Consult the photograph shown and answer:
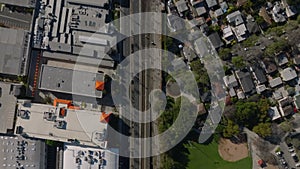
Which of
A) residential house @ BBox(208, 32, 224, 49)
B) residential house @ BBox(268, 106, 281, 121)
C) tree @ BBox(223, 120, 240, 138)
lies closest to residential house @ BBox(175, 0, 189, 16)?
residential house @ BBox(208, 32, 224, 49)

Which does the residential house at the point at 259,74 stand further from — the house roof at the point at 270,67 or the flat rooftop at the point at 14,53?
the flat rooftop at the point at 14,53

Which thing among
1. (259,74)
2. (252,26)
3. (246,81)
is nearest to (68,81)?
(246,81)

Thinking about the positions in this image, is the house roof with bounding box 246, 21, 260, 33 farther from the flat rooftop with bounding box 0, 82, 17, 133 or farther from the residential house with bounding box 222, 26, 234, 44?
the flat rooftop with bounding box 0, 82, 17, 133

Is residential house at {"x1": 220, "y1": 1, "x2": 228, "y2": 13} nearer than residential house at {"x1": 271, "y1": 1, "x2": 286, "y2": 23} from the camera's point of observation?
No

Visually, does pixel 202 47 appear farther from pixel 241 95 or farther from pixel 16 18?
pixel 16 18

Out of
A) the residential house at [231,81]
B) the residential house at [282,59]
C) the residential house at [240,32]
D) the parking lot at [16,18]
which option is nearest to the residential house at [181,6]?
the residential house at [240,32]

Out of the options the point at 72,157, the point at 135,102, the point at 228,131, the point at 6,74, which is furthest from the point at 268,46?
the point at 6,74

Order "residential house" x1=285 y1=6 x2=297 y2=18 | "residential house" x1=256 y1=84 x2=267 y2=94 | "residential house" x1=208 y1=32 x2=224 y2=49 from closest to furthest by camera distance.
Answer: "residential house" x1=285 y1=6 x2=297 y2=18
"residential house" x1=256 y1=84 x2=267 y2=94
"residential house" x1=208 y1=32 x2=224 y2=49
